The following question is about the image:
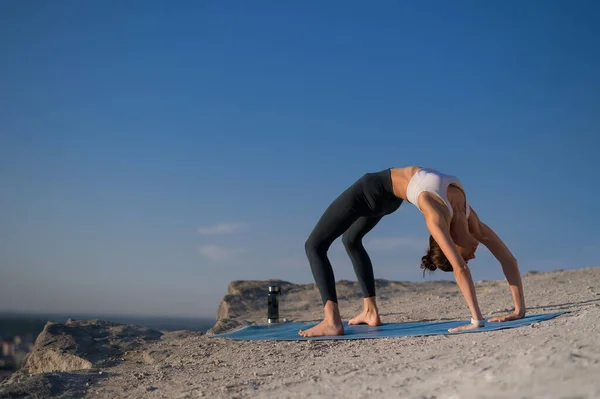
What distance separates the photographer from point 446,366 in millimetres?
2961

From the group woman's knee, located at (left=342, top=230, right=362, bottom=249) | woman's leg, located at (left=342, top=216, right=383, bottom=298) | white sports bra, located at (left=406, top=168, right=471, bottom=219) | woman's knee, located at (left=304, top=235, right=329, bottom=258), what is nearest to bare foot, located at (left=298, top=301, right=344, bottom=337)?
woman's knee, located at (left=304, top=235, right=329, bottom=258)

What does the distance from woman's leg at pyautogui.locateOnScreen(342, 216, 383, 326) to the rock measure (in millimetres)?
2710

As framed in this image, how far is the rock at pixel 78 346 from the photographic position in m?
6.29

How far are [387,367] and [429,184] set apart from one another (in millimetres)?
1985

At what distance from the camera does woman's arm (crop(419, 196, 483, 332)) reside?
4.43 m

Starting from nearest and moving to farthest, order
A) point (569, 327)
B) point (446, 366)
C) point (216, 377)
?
point (446, 366) < point (569, 327) < point (216, 377)

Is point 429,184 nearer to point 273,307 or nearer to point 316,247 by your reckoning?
point 316,247

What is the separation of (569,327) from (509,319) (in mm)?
1385

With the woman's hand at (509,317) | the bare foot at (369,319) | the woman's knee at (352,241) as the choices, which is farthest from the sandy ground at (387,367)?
the woman's knee at (352,241)

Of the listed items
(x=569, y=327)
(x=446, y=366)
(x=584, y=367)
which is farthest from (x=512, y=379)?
(x=569, y=327)

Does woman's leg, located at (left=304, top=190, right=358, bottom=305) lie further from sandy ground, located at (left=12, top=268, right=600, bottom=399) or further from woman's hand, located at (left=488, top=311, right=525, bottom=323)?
woman's hand, located at (left=488, top=311, right=525, bottom=323)

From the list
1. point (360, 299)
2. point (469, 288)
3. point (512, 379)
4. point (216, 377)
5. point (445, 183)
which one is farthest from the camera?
point (360, 299)

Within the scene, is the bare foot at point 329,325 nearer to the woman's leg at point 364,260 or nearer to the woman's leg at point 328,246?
the woman's leg at point 328,246

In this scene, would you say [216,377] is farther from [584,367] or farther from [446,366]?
[584,367]
